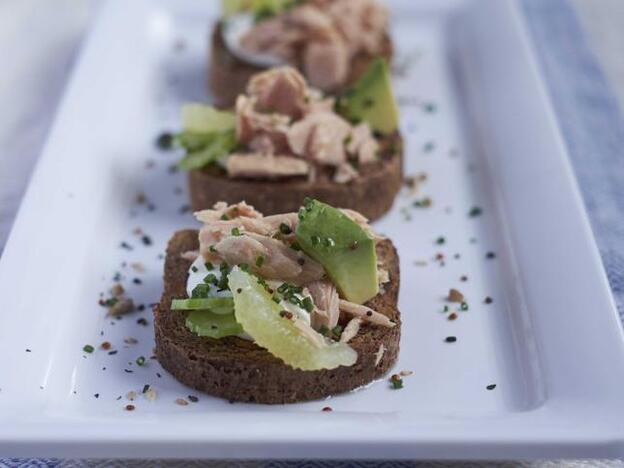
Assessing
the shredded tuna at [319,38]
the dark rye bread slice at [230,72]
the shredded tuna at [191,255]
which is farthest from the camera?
the dark rye bread slice at [230,72]

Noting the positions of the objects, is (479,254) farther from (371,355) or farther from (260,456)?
(260,456)

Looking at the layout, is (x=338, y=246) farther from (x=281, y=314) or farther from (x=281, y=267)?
(x=281, y=314)

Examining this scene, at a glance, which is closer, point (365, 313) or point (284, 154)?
point (365, 313)

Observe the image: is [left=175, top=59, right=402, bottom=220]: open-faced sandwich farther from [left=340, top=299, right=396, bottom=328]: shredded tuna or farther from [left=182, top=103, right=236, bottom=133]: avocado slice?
[left=340, top=299, right=396, bottom=328]: shredded tuna

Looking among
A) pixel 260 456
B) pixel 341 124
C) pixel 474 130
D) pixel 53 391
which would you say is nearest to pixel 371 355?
pixel 260 456

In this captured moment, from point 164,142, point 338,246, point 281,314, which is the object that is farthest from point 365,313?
point 164,142

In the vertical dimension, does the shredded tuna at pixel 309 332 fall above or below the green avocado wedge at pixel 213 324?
below

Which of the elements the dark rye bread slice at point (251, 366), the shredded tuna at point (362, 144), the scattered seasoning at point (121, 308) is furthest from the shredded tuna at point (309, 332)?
the shredded tuna at point (362, 144)

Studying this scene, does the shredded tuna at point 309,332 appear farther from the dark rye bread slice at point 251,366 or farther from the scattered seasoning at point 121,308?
the scattered seasoning at point 121,308
